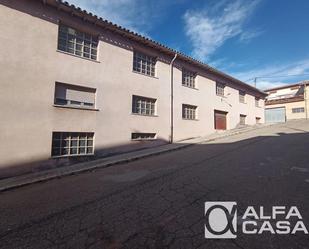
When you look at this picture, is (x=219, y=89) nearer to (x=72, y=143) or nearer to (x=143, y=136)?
(x=143, y=136)

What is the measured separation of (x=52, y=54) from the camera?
8172 mm

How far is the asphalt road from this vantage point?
276 centimetres

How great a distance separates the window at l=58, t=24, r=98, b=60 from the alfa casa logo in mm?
8909

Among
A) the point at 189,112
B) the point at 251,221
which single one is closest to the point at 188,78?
the point at 189,112

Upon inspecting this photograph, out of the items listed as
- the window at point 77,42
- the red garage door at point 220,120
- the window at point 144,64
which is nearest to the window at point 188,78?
the window at point 144,64

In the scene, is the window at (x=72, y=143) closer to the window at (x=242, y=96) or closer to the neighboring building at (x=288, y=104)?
the window at (x=242, y=96)

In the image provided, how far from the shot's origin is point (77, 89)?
8961 mm

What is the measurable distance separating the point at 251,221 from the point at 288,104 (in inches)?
1290

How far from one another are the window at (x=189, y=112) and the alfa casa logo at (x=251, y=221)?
34.6 ft

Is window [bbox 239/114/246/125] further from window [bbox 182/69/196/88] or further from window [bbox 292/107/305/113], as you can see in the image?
window [bbox 292/107/305/113]

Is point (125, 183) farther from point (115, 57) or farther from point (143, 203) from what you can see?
point (115, 57)

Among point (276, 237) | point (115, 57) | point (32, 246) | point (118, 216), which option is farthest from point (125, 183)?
point (115, 57)

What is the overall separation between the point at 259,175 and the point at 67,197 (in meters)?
5.12

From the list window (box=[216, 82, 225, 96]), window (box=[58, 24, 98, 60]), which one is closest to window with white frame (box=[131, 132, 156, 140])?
window (box=[58, 24, 98, 60])
